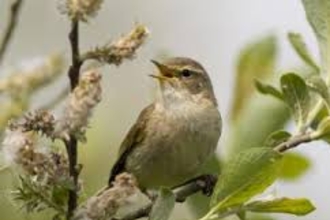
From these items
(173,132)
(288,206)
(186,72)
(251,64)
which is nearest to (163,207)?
(288,206)

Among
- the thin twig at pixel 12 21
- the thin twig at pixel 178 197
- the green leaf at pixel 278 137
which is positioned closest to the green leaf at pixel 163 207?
the thin twig at pixel 178 197

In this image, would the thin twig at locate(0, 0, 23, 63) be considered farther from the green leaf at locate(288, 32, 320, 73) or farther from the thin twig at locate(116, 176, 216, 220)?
the green leaf at locate(288, 32, 320, 73)

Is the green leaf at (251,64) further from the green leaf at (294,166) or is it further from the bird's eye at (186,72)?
the bird's eye at (186,72)

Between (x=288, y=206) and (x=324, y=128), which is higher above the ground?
(x=324, y=128)

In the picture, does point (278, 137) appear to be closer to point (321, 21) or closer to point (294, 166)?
point (321, 21)

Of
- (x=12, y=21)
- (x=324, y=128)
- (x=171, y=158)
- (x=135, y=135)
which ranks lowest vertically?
(x=171, y=158)

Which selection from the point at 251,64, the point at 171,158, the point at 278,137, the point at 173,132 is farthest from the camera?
the point at 173,132

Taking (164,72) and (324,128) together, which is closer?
(324,128)
